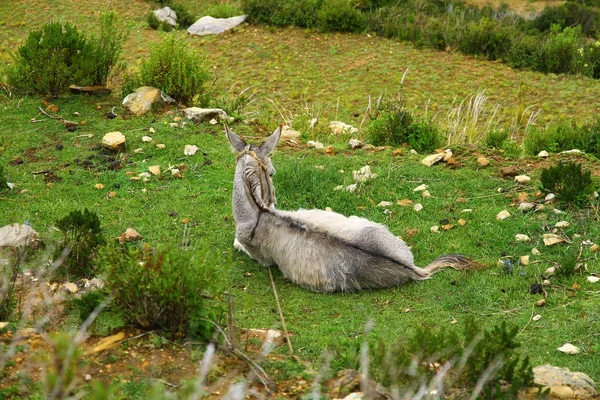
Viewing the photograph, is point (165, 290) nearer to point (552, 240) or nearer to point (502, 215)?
point (552, 240)

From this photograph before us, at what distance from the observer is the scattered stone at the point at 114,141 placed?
10.8m

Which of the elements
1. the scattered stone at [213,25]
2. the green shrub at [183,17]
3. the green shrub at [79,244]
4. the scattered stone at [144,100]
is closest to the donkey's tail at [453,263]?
the green shrub at [79,244]

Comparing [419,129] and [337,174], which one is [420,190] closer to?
[337,174]

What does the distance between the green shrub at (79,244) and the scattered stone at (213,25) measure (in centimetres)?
1230

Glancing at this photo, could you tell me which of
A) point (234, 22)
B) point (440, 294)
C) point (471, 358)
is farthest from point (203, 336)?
point (234, 22)

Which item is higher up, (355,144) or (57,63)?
(57,63)

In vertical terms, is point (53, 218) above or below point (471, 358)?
below

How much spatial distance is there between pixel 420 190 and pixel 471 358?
190 inches

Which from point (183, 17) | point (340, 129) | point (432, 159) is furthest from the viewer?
point (183, 17)

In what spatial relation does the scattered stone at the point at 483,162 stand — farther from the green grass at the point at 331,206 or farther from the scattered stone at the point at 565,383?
the scattered stone at the point at 565,383

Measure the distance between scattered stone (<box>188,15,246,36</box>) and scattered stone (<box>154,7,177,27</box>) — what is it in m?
0.57

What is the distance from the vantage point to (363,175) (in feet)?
32.6

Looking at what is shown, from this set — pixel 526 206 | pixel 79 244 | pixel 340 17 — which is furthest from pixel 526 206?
pixel 340 17

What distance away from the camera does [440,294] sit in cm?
746
